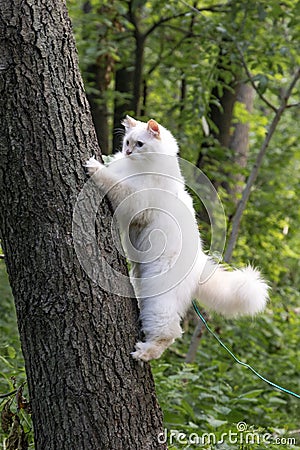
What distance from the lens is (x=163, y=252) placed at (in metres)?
2.60

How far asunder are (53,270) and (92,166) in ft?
1.38

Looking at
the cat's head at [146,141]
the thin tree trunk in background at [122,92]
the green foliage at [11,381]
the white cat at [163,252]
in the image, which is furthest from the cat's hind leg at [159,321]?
the thin tree trunk in background at [122,92]

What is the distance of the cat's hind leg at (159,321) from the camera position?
8.12 feet

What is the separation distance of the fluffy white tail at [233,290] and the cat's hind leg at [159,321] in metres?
0.24

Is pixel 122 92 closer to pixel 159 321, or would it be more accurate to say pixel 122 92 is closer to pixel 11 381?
pixel 11 381

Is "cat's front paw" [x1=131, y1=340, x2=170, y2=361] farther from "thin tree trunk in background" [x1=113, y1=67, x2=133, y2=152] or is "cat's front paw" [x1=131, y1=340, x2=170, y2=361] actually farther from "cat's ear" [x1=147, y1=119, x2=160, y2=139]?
"thin tree trunk in background" [x1=113, y1=67, x2=133, y2=152]

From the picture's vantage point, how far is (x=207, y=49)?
5.28 metres

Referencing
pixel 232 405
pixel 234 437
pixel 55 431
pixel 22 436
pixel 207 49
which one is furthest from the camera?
pixel 207 49

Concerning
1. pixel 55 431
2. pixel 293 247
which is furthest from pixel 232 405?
pixel 293 247

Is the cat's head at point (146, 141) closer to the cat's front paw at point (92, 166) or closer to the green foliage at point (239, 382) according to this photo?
the cat's front paw at point (92, 166)

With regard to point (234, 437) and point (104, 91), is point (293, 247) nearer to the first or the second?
point (104, 91)

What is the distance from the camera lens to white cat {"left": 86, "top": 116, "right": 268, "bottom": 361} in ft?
8.29

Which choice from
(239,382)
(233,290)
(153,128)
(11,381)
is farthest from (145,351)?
(239,382)

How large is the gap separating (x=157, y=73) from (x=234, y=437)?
17.3ft
